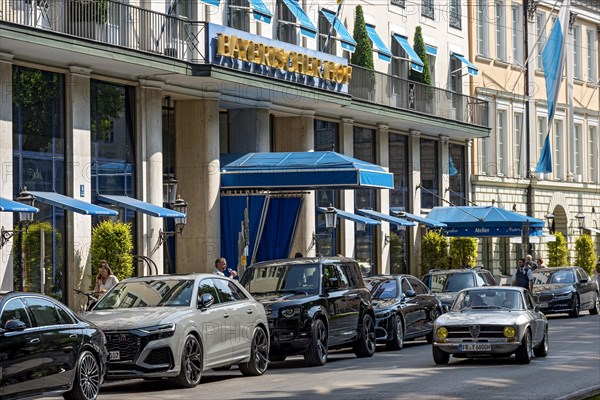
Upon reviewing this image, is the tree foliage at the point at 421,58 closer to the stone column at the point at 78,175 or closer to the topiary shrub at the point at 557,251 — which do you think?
the topiary shrub at the point at 557,251

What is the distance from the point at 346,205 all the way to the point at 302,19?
7173 mm

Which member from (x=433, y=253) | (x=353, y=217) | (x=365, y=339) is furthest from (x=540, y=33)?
(x=365, y=339)

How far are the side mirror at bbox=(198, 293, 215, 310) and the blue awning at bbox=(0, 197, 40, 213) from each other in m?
7.48

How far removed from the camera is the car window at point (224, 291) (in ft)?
71.4

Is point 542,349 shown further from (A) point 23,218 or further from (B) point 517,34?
(B) point 517,34

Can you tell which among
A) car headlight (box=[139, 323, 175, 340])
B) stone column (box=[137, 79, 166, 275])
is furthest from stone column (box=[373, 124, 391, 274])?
car headlight (box=[139, 323, 175, 340])

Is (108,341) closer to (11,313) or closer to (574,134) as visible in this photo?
(11,313)

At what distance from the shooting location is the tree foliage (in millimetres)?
48875

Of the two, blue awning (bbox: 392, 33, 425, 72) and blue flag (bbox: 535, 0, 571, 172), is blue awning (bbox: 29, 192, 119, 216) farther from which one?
blue flag (bbox: 535, 0, 571, 172)

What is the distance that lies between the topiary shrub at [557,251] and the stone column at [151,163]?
2837 centimetres

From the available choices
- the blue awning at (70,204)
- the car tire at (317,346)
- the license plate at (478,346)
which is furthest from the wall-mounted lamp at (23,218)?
the license plate at (478,346)

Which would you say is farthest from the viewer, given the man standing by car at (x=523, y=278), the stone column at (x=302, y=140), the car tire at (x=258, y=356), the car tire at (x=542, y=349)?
the stone column at (x=302, y=140)

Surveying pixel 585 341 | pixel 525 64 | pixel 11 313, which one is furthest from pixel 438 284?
pixel 525 64

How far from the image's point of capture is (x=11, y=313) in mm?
16281
